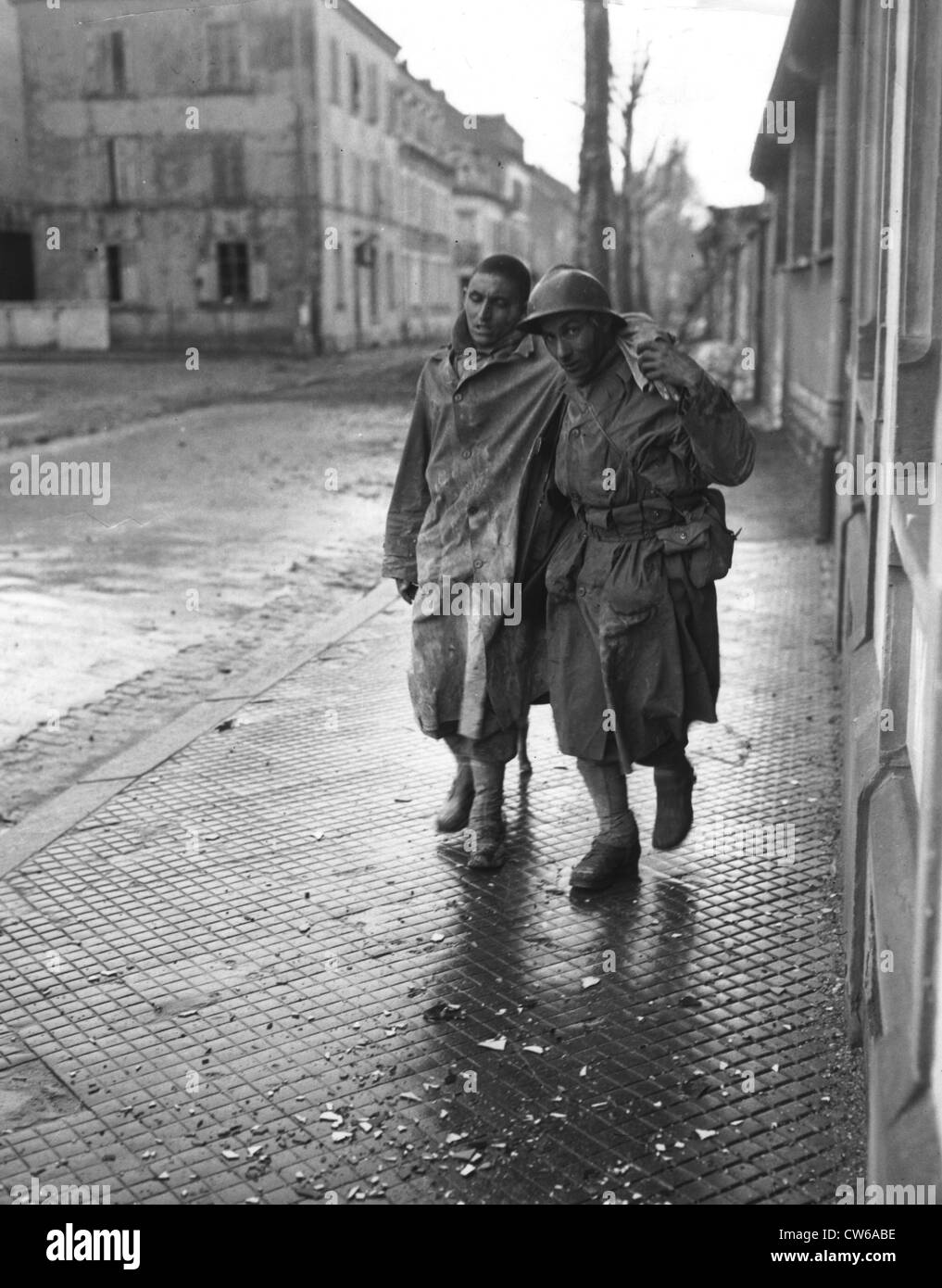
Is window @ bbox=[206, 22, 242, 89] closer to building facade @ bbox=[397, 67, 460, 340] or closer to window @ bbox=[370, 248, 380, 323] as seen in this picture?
window @ bbox=[370, 248, 380, 323]

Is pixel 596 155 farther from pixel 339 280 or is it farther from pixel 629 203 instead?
pixel 339 280

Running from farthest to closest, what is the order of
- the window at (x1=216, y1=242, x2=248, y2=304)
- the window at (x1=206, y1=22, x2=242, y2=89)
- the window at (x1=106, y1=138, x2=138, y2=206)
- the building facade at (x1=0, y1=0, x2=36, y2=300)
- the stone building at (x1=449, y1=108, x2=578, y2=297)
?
1. the stone building at (x1=449, y1=108, x2=578, y2=297)
2. the window at (x1=106, y1=138, x2=138, y2=206)
3. the building facade at (x1=0, y1=0, x2=36, y2=300)
4. the window at (x1=216, y1=242, x2=248, y2=304)
5. the window at (x1=206, y1=22, x2=242, y2=89)

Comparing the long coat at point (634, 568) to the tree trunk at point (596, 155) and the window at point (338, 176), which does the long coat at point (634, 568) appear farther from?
the window at point (338, 176)

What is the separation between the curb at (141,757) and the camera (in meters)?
5.52

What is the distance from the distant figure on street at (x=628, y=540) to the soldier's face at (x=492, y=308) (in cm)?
25

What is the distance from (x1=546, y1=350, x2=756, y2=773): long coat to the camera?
15.0ft

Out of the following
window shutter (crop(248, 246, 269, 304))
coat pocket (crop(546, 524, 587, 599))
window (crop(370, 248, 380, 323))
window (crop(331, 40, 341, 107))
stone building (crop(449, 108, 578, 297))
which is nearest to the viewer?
coat pocket (crop(546, 524, 587, 599))

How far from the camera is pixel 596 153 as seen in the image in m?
23.8

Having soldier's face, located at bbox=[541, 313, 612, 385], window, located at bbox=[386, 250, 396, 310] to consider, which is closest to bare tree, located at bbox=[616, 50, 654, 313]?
window, located at bbox=[386, 250, 396, 310]

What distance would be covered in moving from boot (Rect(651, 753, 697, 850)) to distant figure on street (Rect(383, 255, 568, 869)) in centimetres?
50
